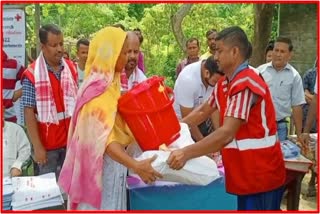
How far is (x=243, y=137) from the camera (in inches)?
108

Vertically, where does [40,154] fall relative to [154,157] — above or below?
below

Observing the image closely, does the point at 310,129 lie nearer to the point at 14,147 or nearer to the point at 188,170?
the point at 188,170

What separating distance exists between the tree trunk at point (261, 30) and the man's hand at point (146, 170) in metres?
5.46

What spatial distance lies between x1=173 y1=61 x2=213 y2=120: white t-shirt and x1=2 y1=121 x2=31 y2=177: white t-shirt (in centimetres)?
124

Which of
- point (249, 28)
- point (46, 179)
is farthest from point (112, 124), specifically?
point (249, 28)

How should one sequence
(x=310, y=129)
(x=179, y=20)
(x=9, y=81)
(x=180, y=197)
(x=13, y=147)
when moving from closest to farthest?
1. (x=180, y=197)
2. (x=13, y=147)
3. (x=310, y=129)
4. (x=9, y=81)
5. (x=179, y=20)

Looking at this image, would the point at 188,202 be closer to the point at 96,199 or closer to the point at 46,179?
the point at 96,199

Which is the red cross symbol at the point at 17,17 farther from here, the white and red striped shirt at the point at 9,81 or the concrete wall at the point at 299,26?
A: the concrete wall at the point at 299,26

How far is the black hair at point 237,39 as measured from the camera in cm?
272

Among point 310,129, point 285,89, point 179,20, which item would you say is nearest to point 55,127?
point 310,129

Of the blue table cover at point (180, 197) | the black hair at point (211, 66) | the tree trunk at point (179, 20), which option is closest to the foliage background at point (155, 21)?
the tree trunk at point (179, 20)

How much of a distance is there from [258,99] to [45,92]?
167 cm

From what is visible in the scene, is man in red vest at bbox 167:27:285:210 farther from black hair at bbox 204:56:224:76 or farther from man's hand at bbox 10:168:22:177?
man's hand at bbox 10:168:22:177

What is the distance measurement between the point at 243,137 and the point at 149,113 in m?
0.51
